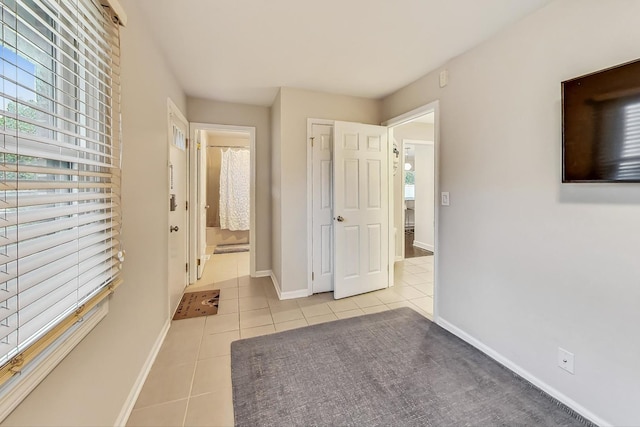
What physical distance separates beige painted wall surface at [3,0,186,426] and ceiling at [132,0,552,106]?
0.88 feet

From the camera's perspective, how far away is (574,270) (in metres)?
1.50

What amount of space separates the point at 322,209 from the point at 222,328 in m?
1.59

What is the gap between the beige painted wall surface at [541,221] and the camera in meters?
1.34

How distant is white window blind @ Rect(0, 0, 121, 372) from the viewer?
733 millimetres

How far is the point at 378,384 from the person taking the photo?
171 cm

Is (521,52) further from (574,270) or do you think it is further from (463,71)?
(574,270)

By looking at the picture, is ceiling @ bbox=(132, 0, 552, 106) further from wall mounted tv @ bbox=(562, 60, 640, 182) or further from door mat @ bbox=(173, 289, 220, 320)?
door mat @ bbox=(173, 289, 220, 320)

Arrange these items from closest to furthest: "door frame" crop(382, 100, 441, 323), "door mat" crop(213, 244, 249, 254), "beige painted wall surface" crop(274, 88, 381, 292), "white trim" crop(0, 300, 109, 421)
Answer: "white trim" crop(0, 300, 109, 421) → "door frame" crop(382, 100, 441, 323) → "beige painted wall surface" crop(274, 88, 381, 292) → "door mat" crop(213, 244, 249, 254)

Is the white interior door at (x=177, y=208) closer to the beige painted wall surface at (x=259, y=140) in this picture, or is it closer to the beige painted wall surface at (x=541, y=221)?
the beige painted wall surface at (x=259, y=140)

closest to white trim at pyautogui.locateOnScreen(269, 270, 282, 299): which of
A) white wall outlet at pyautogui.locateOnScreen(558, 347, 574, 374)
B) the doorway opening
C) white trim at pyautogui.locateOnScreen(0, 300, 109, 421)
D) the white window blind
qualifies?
the doorway opening

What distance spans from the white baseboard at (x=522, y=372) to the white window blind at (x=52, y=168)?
244cm

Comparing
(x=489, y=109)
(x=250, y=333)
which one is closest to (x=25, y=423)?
(x=250, y=333)

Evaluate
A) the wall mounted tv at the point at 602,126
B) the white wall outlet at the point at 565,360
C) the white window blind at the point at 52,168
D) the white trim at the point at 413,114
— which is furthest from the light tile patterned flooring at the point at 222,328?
the white trim at the point at 413,114

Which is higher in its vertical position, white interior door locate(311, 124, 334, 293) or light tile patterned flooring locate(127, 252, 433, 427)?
white interior door locate(311, 124, 334, 293)
